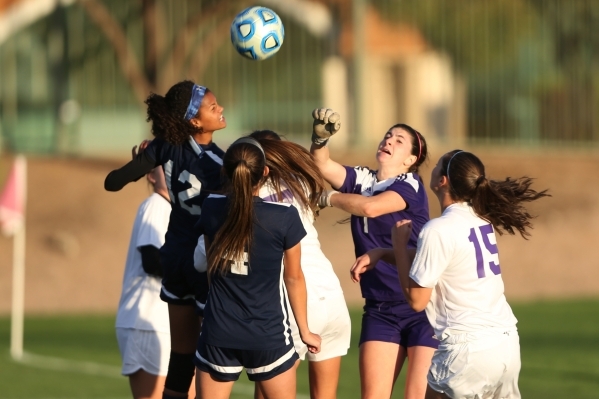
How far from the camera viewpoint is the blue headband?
6.37 metres

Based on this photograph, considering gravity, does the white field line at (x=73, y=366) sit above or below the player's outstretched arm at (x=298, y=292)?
below

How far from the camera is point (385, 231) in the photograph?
669 centimetres

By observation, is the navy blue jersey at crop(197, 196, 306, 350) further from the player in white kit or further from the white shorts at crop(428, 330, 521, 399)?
the white shorts at crop(428, 330, 521, 399)

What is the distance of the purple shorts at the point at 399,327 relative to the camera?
6547mm

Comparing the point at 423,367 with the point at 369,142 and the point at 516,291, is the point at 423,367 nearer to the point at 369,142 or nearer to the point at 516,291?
the point at 516,291

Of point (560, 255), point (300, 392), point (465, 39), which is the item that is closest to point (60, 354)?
point (300, 392)

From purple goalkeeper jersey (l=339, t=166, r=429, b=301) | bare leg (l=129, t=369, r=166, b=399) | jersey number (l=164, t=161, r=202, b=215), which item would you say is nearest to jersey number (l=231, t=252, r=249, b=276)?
jersey number (l=164, t=161, r=202, b=215)

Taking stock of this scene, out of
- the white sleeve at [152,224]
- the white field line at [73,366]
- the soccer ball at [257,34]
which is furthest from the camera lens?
the white field line at [73,366]

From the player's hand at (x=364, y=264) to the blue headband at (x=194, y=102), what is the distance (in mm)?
1333

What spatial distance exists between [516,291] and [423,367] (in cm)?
1469

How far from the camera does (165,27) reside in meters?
23.0

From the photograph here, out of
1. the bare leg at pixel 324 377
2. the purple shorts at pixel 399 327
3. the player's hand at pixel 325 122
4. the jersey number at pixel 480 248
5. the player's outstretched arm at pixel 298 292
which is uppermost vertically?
the player's hand at pixel 325 122

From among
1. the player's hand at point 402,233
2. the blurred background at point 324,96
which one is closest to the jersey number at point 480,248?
the player's hand at point 402,233

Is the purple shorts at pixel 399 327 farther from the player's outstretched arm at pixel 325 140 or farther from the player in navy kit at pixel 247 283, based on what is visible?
the player in navy kit at pixel 247 283
